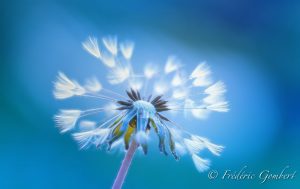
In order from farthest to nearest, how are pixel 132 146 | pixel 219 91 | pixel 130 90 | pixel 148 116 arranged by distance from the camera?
pixel 219 91, pixel 130 90, pixel 148 116, pixel 132 146

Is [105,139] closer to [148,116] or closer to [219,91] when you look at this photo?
[148,116]

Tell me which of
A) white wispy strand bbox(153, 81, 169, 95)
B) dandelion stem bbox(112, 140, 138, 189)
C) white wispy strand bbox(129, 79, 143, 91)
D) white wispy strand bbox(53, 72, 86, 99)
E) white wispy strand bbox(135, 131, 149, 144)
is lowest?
dandelion stem bbox(112, 140, 138, 189)

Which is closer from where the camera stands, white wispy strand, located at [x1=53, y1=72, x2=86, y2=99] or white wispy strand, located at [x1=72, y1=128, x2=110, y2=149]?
white wispy strand, located at [x1=72, y1=128, x2=110, y2=149]

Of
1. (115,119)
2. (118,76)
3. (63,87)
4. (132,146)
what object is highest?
(118,76)

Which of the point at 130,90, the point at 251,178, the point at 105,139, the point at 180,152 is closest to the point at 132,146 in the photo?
the point at 105,139

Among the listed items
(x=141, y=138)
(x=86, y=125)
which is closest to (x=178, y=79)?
(x=86, y=125)

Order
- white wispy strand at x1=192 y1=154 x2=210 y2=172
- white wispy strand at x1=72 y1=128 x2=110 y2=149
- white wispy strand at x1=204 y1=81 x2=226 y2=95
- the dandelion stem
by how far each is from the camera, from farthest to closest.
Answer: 1. white wispy strand at x1=204 y1=81 x2=226 y2=95
2. white wispy strand at x1=192 y1=154 x2=210 y2=172
3. white wispy strand at x1=72 y1=128 x2=110 y2=149
4. the dandelion stem

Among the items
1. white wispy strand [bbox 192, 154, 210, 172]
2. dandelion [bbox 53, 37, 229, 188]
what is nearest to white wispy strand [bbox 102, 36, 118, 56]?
dandelion [bbox 53, 37, 229, 188]

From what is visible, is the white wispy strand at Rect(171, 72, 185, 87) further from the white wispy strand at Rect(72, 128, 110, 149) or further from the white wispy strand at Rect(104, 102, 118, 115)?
the white wispy strand at Rect(72, 128, 110, 149)
